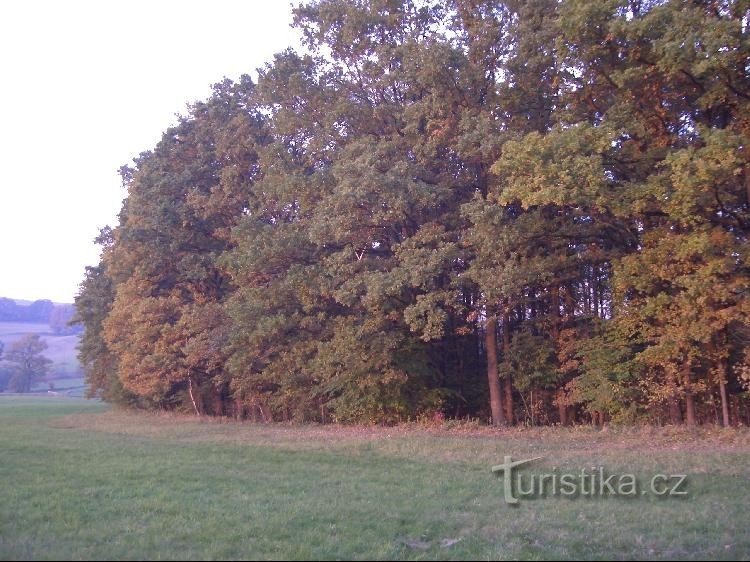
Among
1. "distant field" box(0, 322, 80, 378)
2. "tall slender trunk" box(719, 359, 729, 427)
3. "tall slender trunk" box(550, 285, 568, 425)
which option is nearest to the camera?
"tall slender trunk" box(719, 359, 729, 427)

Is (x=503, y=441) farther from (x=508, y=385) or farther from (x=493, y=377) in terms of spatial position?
(x=508, y=385)

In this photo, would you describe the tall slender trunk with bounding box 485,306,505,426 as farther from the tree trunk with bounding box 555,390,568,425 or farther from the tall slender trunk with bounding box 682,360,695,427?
the tall slender trunk with bounding box 682,360,695,427

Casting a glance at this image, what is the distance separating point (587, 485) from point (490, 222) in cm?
858

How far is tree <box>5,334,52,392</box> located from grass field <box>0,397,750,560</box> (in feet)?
302

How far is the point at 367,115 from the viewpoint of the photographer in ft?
74.0

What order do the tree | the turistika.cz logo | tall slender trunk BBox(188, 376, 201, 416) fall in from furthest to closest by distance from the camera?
1. the tree
2. tall slender trunk BBox(188, 376, 201, 416)
3. the turistika.cz logo

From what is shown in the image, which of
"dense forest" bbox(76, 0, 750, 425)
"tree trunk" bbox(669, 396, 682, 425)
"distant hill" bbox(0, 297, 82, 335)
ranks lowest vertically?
"tree trunk" bbox(669, 396, 682, 425)

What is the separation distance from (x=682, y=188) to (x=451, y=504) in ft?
28.6

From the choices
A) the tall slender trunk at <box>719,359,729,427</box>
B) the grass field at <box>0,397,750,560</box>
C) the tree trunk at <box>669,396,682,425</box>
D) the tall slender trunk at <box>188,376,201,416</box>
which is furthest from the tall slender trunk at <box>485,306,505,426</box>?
the tall slender trunk at <box>188,376,201,416</box>

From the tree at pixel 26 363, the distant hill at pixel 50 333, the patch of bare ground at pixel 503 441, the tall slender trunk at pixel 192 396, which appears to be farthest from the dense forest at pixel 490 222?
the tree at pixel 26 363

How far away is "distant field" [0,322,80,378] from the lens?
363 ft

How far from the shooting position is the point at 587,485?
9.98 meters

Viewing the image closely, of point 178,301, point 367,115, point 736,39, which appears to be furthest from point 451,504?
point 178,301

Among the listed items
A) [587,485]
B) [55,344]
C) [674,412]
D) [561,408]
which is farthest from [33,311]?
[587,485]
